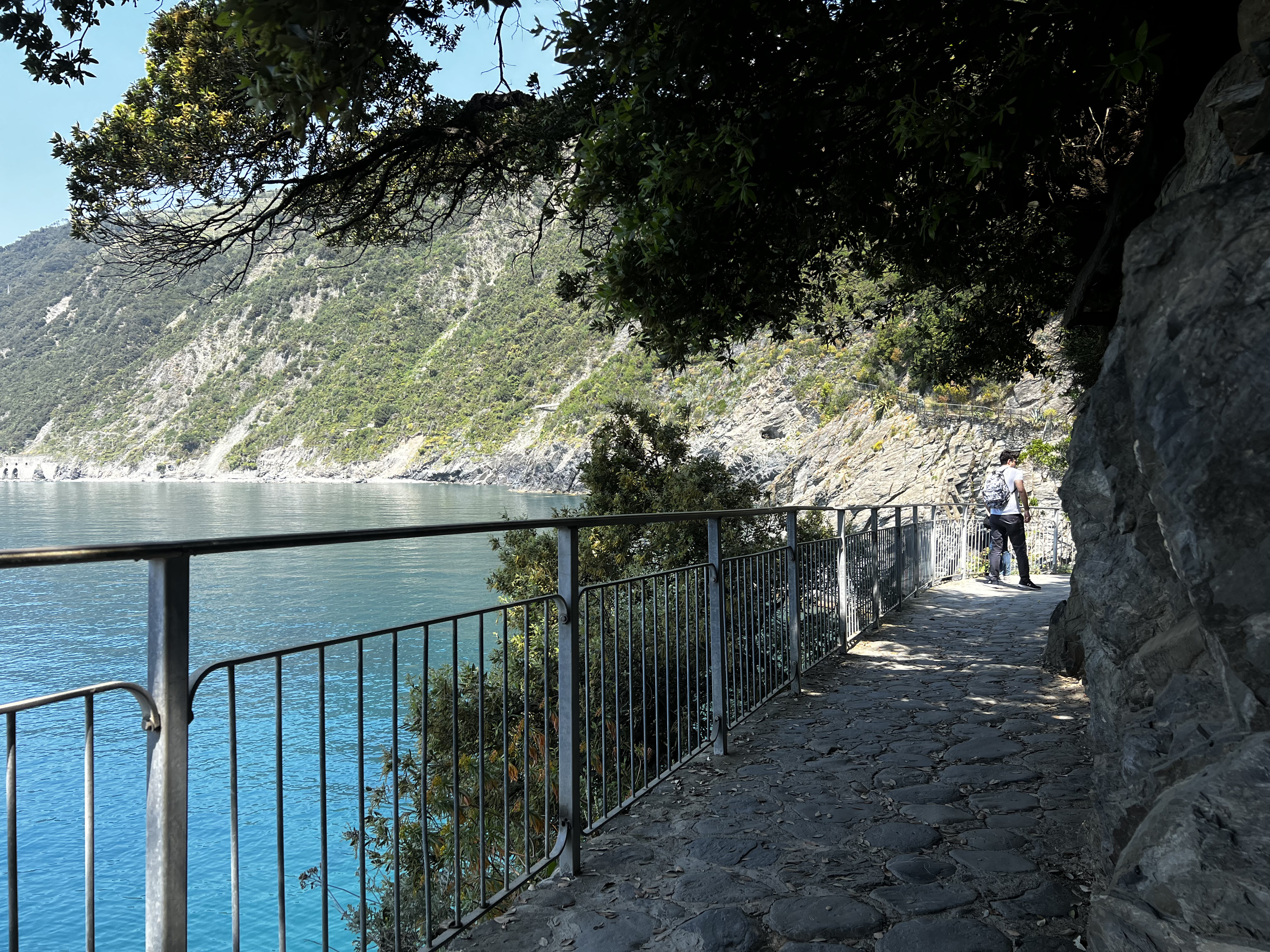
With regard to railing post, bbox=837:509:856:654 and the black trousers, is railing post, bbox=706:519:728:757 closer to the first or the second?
railing post, bbox=837:509:856:654

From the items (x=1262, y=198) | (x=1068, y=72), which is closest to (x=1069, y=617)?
(x=1068, y=72)

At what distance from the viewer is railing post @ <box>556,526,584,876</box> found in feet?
10.6

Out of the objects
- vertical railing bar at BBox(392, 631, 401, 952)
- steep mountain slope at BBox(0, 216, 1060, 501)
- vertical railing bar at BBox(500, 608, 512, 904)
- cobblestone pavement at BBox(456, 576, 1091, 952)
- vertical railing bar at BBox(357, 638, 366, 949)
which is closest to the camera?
vertical railing bar at BBox(357, 638, 366, 949)

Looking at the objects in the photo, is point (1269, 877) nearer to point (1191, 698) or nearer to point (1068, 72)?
point (1191, 698)

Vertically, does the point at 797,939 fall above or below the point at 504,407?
below

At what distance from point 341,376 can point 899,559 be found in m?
98.3

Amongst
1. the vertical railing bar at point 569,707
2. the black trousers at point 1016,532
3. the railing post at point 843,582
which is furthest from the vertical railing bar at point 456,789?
the black trousers at point 1016,532

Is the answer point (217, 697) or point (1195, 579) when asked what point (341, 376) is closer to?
point (217, 697)

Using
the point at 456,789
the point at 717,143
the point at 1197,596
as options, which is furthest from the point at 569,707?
the point at 717,143

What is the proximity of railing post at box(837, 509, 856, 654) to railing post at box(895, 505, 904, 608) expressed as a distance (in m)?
2.27

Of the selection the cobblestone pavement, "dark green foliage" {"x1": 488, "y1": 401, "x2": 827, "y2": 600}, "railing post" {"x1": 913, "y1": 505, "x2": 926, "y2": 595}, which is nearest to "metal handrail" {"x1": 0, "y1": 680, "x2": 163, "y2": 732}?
the cobblestone pavement

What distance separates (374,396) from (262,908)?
8961cm

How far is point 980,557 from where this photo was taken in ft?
54.6

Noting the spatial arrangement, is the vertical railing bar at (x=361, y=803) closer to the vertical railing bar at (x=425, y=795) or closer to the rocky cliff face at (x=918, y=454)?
the vertical railing bar at (x=425, y=795)
